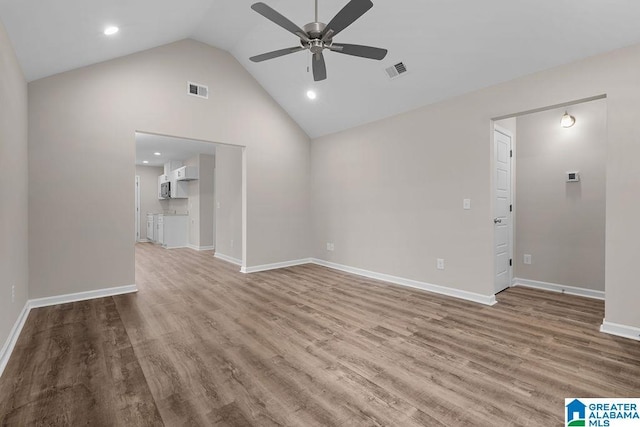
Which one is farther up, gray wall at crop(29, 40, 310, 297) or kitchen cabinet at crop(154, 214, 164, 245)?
gray wall at crop(29, 40, 310, 297)

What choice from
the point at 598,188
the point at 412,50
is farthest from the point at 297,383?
the point at 598,188

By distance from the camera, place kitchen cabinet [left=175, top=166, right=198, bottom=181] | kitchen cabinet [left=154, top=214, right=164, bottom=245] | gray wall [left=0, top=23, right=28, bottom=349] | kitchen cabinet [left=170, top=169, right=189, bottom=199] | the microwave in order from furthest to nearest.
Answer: the microwave < kitchen cabinet [left=170, top=169, right=189, bottom=199] < kitchen cabinet [left=154, top=214, right=164, bottom=245] < kitchen cabinet [left=175, top=166, right=198, bottom=181] < gray wall [left=0, top=23, right=28, bottom=349]

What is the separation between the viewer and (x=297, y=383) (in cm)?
198

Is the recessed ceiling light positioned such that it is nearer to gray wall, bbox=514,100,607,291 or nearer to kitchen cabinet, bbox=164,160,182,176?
gray wall, bbox=514,100,607,291

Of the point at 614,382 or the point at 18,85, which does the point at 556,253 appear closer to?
the point at 614,382

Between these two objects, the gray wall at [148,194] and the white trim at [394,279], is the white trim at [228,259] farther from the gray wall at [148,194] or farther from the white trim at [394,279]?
the gray wall at [148,194]

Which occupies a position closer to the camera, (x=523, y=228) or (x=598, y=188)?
(x=598, y=188)

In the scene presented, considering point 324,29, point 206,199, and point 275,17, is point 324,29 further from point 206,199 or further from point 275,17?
point 206,199

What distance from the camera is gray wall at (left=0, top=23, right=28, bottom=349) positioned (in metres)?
2.31

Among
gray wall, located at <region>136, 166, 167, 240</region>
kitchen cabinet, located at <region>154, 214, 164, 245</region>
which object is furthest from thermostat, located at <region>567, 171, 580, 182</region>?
gray wall, located at <region>136, 166, 167, 240</region>

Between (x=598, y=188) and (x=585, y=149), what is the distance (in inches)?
20.8

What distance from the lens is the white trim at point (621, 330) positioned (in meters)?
2.60

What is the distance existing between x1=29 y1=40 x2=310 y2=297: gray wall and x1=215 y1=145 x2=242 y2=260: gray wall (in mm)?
1189

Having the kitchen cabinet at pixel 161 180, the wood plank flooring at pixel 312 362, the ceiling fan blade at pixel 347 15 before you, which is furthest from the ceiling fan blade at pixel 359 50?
the kitchen cabinet at pixel 161 180
